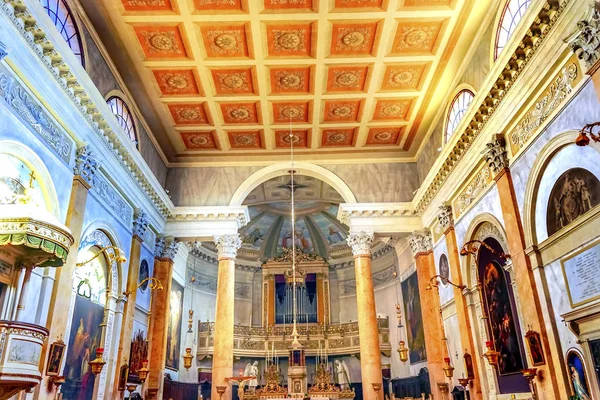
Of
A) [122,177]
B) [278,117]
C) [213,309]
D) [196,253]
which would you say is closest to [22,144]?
[122,177]

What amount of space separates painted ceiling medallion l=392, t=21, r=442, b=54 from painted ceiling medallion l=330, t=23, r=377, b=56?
2.09ft

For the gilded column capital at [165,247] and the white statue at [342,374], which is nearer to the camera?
the gilded column capital at [165,247]

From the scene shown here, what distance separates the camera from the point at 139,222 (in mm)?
13211

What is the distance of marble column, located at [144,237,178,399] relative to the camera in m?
13.5

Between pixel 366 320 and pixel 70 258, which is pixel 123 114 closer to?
pixel 70 258

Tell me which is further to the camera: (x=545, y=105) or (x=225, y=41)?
(x=225, y=41)

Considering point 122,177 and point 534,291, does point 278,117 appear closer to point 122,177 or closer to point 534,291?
point 122,177

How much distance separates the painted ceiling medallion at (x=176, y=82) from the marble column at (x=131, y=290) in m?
3.53

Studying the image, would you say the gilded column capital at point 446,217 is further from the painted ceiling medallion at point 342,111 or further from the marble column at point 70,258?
the marble column at point 70,258

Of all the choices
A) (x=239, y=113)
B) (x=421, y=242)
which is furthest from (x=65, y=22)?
(x=421, y=242)

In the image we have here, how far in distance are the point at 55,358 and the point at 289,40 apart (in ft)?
27.6

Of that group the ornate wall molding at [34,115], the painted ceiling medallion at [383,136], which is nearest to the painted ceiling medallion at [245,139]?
the painted ceiling medallion at [383,136]

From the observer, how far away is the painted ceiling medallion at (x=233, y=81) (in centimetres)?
1237

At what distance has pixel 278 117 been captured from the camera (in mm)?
14469
